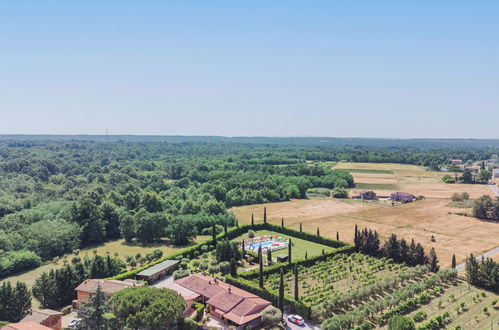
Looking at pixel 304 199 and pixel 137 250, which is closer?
pixel 137 250

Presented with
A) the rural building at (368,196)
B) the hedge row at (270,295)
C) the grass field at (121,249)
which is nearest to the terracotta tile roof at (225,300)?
the hedge row at (270,295)

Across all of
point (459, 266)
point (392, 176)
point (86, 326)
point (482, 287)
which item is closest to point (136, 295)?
point (86, 326)

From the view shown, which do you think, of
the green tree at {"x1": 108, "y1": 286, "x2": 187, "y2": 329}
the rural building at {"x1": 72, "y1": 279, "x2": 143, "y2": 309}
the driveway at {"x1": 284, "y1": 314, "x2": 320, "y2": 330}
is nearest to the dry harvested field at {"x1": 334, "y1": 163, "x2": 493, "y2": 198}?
the driveway at {"x1": 284, "y1": 314, "x2": 320, "y2": 330}

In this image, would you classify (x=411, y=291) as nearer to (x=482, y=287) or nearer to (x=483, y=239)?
(x=482, y=287)

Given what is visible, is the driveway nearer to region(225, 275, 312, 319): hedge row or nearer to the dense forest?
region(225, 275, 312, 319): hedge row

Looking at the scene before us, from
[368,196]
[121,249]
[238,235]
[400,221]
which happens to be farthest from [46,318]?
[368,196]

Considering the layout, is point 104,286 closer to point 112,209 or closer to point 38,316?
point 38,316
